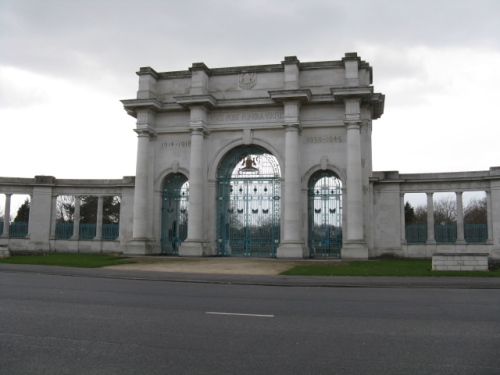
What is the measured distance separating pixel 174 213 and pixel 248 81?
1016cm

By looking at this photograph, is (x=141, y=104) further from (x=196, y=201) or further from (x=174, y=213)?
(x=174, y=213)

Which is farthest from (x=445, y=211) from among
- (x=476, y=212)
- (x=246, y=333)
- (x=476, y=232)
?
(x=246, y=333)

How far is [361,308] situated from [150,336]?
203 inches

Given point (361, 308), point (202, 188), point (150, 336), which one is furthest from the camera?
point (202, 188)

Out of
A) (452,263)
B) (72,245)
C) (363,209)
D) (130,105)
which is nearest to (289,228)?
(363,209)

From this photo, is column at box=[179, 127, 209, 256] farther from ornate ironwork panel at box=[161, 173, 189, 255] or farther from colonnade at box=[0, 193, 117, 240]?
colonnade at box=[0, 193, 117, 240]

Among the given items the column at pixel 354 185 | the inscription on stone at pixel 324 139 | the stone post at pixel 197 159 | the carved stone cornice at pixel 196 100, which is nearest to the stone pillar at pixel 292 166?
the inscription on stone at pixel 324 139

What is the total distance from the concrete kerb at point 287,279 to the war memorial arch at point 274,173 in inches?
417

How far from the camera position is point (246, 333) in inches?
324

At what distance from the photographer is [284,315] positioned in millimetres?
10094

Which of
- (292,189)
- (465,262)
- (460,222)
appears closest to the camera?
(465,262)

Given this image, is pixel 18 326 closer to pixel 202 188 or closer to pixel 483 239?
pixel 202 188

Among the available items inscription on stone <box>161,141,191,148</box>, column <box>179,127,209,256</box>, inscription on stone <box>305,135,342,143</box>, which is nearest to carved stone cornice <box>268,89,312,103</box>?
inscription on stone <box>305,135,342,143</box>

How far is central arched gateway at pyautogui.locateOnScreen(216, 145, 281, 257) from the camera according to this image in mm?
32062
